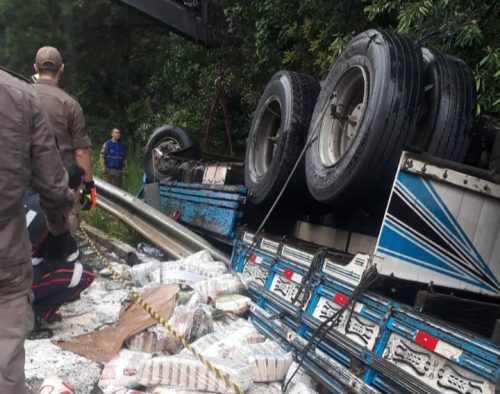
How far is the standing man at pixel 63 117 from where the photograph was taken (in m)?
3.88

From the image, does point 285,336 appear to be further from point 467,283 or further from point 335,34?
point 335,34

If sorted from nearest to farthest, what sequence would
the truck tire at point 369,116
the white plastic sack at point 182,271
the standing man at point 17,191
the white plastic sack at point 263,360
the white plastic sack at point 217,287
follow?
the standing man at point 17,191
the white plastic sack at point 263,360
the truck tire at point 369,116
the white plastic sack at point 217,287
the white plastic sack at point 182,271

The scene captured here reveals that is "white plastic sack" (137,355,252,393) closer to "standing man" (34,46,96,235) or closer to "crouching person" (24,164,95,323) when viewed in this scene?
"crouching person" (24,164,95,323)

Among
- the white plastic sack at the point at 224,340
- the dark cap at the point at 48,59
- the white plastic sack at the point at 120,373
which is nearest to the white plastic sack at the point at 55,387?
the white plastic sack at the point at 120,373

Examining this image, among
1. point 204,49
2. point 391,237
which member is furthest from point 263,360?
point 204,49

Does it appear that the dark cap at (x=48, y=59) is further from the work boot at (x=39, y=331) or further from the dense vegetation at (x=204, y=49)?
the dense vegetation at (x=204, y=49)

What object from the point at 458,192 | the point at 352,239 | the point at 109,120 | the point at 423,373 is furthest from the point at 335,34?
the point at 109,120

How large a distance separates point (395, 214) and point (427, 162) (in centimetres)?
29

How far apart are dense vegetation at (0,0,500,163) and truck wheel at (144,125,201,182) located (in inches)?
70.4

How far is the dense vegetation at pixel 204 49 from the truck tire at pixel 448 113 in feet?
4.11

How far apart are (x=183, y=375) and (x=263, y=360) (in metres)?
0.45

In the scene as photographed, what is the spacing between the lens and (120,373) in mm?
2814

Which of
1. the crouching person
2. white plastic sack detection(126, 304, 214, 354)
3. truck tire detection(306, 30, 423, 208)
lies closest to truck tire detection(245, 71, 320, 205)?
truck tire detection(306, 30, 423, 208)

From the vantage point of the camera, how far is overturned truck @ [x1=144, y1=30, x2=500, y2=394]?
2.45m
